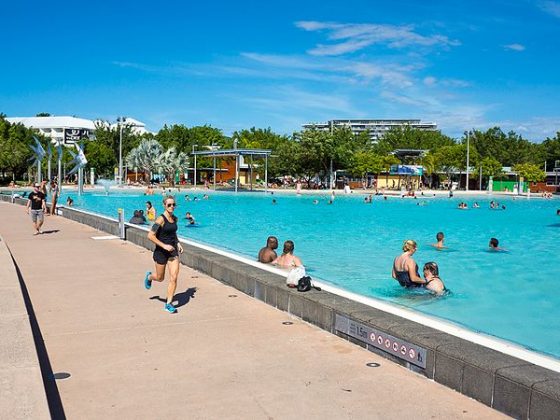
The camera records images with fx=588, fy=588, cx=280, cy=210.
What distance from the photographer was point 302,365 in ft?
A: 17.9

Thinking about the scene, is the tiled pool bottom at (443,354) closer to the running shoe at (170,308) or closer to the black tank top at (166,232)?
the running shoe at (170,308)

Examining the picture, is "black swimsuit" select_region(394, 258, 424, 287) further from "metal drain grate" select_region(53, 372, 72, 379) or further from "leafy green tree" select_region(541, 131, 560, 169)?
"leafy green tree" select_region(541, 131, 560, 169)

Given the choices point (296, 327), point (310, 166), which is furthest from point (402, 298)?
point (310, 166)

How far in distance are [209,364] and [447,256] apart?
14233 mm

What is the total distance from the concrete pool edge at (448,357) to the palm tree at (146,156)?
240ft

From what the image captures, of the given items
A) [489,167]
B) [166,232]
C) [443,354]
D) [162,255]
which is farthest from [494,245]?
[489,167]

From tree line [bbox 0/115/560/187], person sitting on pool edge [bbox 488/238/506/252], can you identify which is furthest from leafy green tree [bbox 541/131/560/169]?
person sitting on pool edge [bbox 488/238/506/252]

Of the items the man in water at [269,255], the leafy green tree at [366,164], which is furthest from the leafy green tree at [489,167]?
the man in water at [269,255]

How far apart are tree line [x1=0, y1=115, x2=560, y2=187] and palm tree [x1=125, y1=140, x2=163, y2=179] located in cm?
13

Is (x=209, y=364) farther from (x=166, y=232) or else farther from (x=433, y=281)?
(x=433, y=281)

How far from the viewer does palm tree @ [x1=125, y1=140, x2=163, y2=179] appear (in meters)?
79.2

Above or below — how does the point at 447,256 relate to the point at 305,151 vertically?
below

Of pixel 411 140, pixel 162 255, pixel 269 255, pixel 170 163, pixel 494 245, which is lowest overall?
pixel 494 245

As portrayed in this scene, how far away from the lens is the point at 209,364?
5473 millimetres
